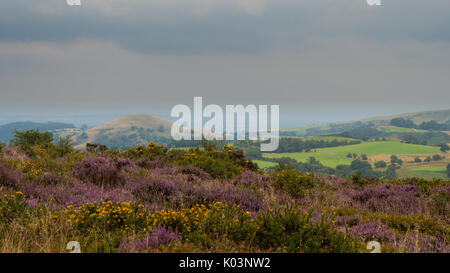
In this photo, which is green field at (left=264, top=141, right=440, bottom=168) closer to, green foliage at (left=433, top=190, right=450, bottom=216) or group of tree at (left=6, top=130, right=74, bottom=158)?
group of tree at (left=6, top=130, right=74, bottom=158)

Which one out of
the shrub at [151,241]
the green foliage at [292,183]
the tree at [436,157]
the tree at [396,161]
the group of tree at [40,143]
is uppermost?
the group of tree at [40,143]

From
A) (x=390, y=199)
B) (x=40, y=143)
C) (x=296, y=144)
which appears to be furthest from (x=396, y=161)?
(x=40, y=143)

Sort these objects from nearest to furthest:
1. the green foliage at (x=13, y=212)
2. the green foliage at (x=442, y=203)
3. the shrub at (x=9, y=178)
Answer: the green foliage at (x=13, y=212) → the shrub at (x=9, y=178) → the green foliage at (x=442, y=203)

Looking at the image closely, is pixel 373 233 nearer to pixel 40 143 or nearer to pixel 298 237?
pixel 298 237

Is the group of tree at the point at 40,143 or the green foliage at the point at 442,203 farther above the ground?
the group of tree at the point at 40,143

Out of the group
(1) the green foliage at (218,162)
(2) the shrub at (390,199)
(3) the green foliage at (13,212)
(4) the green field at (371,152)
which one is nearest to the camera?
(3) the green foliage at (13,212)

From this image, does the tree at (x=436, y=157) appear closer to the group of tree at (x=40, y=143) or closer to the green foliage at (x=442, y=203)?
the green foliage at (x=442, y=203)

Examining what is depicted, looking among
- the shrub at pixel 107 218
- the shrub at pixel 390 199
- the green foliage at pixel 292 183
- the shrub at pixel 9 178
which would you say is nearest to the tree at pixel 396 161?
the shrub at pixel 390 199

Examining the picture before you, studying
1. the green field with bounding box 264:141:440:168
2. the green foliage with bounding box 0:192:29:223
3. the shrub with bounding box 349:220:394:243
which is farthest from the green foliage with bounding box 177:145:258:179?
the green field with bounding box 264:141:440:168
